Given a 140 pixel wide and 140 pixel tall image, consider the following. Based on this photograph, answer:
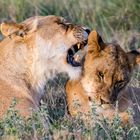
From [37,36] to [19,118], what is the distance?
106 cm

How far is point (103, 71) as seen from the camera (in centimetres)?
595

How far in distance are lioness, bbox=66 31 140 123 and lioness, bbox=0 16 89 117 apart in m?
0.14

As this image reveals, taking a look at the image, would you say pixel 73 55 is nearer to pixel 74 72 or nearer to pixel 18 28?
pixel 74 72

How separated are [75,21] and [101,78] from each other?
11.3 ft

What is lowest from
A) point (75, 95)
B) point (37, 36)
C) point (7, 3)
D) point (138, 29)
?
point (138, 29)

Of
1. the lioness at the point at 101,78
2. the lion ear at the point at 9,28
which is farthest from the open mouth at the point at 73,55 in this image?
the lion ear at the point at 9,28

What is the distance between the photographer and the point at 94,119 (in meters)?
5.45

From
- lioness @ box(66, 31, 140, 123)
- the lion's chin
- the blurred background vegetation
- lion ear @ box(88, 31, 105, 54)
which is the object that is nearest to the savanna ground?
the blurred background vegetation

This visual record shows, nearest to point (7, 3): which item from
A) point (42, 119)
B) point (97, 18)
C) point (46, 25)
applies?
point (97, 18)

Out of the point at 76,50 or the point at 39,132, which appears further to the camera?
the point at 76,50

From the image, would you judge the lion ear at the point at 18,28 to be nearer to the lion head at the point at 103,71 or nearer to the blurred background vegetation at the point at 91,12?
the lion head at the point at 103,71

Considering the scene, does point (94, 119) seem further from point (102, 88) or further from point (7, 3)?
point (7, 3)

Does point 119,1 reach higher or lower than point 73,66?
lower

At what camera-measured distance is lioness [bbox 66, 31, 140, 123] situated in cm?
591
